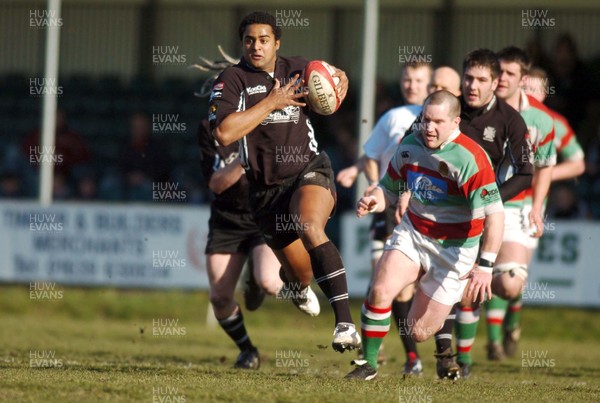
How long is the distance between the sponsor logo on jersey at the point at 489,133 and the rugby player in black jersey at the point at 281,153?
56.8 inches

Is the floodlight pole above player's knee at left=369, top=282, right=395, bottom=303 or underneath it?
above

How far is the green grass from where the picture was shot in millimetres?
6691

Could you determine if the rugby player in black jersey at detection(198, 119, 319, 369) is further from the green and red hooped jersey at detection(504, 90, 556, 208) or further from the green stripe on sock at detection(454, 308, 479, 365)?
the green and red hooped jersey at detection(504, 90, 556, 208)

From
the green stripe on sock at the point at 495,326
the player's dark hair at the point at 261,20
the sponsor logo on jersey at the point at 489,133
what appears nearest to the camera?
the player's dark hair at the point at 261,20

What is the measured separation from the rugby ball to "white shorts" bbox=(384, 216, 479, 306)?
3.59ft

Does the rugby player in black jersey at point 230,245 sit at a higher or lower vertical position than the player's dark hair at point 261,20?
lower

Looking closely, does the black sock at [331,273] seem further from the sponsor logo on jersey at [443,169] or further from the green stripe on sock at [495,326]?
the green stripe on sock at [495,326]

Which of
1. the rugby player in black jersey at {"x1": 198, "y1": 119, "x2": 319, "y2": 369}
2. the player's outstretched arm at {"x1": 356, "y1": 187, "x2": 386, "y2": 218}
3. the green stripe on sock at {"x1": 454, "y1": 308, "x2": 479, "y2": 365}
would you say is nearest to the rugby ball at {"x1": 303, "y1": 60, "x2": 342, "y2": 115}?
the player's outstretched arm at {"x1": 356, "y1": 187, "x2": 386, "y2": 218}

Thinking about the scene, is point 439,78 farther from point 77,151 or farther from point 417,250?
point 77,151

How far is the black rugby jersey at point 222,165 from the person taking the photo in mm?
9500

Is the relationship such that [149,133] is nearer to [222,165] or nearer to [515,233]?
[222,165]

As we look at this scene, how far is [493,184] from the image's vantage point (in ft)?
25.0

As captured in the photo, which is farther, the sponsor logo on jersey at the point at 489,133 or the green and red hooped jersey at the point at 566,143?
the green and red hooped jersey at the point at 566,143

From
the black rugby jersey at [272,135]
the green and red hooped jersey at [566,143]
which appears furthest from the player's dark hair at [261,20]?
the green and red hooped jersey at [566,143]
